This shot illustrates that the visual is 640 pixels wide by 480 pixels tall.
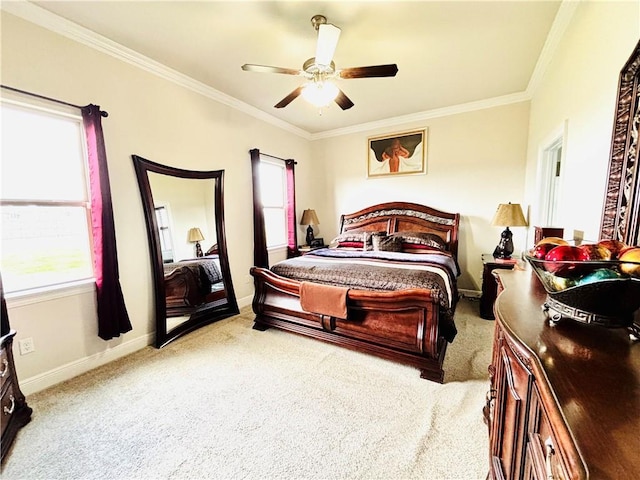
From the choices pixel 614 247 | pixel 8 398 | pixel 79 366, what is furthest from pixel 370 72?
pixel 79 366

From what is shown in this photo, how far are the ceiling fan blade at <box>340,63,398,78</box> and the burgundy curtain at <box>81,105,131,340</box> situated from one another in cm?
202

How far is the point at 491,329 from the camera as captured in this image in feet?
9.53

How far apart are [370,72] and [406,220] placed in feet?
8.25

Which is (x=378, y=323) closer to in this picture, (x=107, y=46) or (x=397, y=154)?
(x=397, y=154)

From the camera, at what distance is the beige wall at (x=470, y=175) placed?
364 centimetres

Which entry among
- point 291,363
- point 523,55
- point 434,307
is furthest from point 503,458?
point 523,55

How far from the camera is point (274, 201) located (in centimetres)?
441

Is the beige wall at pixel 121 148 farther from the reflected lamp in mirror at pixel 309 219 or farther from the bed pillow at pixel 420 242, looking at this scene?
the bed pillow at pixel 420 242

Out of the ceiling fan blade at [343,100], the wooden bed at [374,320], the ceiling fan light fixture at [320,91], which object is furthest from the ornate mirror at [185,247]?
the ceiling fan blade at [343,100]

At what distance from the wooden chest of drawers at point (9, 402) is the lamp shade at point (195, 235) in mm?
1563

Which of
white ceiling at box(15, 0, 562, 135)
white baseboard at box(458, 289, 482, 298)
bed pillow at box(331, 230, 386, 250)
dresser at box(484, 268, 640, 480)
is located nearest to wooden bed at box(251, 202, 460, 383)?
dresser at box(484, 268, 640, 480)

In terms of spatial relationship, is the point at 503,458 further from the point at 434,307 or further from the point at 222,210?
the point at 222,210

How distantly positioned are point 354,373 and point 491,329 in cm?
171

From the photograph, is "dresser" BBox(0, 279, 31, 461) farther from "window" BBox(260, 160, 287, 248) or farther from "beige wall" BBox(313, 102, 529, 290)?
"beige wall" BBox(313, 102, 529, 290)
